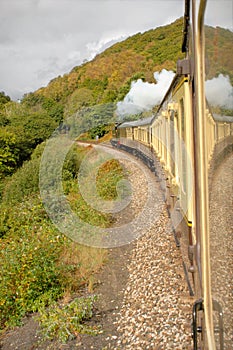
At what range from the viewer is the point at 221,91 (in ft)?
4.17

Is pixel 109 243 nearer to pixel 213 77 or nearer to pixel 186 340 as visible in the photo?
pixel 186 340

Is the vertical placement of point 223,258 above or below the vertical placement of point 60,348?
above

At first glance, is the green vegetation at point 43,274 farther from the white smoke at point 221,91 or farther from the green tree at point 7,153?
the green tree at point 7,153

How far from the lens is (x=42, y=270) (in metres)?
7.20

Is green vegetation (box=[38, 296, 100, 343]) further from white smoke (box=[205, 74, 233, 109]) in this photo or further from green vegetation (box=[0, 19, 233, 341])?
white smoke (box=[205, 74, 233, 109])

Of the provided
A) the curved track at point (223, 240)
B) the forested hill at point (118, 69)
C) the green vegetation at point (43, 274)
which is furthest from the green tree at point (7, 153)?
the forested hill at point (118, 69)

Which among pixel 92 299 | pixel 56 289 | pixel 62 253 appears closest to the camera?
pixel 92 299

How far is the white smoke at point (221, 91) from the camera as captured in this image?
1.12 meters

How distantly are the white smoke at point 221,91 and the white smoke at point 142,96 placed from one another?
1641 inches

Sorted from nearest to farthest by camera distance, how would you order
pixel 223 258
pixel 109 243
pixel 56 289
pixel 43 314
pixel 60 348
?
pixel 223 258 < pixel 60 348 < pixel 43 314 < pixel 56 289 < pixel 109 243

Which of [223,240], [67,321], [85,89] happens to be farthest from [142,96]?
[223,240]

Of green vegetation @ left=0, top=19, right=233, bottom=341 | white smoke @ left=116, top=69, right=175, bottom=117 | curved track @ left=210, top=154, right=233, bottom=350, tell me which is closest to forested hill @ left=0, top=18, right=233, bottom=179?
green vegetation @ left=0, top=19, right=233, bottom=341

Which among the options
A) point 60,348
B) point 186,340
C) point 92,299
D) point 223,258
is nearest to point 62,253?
point 92,299

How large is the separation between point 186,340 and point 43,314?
197 cm
